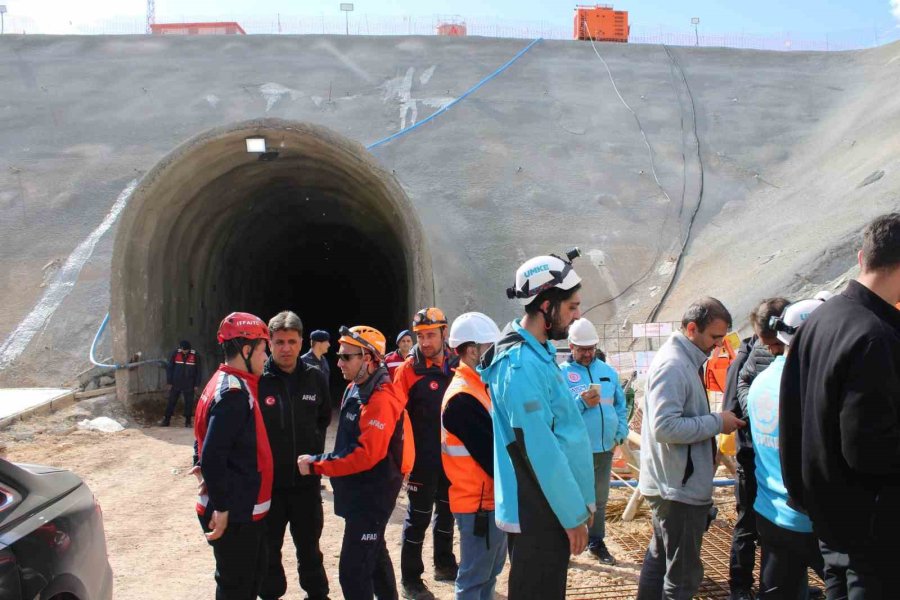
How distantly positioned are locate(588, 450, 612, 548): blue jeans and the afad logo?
2781mm

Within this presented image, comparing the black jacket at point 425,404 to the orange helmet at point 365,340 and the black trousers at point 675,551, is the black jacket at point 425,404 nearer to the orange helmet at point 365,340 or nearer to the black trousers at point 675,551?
the orange helmet at point 365,340

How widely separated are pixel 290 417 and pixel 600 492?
8.66 ft

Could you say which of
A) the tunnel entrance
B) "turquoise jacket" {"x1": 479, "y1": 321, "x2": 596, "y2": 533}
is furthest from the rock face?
"turquoise jacket" {"x1": 479, "y1": 321, "x2": 596, "y2": 533}

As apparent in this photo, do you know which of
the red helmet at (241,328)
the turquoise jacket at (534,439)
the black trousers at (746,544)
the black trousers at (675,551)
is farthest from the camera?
the black trousers at (746,544)

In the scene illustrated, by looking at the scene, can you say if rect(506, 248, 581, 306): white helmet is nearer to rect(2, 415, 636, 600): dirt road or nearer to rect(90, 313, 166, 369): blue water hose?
rect(2, 415, 636, 600): dirt road

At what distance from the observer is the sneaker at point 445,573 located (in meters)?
5.43

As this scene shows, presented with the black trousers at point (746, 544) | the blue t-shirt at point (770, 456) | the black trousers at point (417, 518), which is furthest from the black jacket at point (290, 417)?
the black trousers at point (746, 544)

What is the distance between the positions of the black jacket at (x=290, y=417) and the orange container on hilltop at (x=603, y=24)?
26520 millimetres

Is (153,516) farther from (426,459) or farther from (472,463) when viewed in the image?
(472,463)

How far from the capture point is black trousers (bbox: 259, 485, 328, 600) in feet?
14.7

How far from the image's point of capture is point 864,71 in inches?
919

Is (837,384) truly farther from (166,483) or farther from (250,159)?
(250,159)

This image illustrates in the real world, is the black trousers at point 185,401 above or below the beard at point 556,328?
below

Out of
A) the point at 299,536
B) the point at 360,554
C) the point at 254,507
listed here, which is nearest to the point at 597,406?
the point at 360,554
